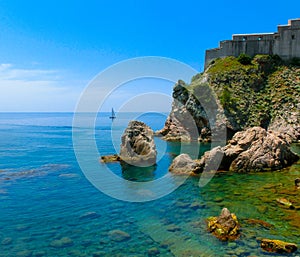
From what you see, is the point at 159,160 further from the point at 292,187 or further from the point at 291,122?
the point at 291,122

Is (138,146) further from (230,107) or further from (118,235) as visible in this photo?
(230,107)

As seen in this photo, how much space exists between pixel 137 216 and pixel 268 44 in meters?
68.2

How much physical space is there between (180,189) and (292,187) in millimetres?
10571

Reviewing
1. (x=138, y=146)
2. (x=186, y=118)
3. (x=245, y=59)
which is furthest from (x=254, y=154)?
(x=245, y=59)

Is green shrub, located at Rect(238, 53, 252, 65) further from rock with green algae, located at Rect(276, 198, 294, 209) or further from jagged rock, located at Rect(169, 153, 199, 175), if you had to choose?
rock with green algae, located at Rect(276, 198, 294, 209)

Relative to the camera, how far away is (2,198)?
2578 cm

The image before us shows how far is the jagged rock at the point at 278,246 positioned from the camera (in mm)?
15692

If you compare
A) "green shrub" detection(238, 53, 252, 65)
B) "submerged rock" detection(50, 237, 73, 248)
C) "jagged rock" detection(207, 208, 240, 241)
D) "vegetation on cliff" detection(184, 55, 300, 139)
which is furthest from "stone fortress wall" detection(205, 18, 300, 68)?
"submerged rock" detection(50, 237, 73, 248)

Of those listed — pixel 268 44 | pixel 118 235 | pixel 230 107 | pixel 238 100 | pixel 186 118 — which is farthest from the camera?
pixel 268 44

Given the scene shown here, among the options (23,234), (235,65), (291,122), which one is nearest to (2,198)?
(23,234)

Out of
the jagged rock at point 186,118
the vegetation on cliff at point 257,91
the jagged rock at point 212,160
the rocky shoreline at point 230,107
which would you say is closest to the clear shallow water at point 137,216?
the jagged rock at point 212,160

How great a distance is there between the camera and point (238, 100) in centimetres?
6769

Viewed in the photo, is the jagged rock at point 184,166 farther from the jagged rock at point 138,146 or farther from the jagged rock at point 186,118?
the jagged rock at point 186,118

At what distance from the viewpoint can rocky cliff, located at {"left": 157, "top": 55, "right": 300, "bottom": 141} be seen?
65000mm
